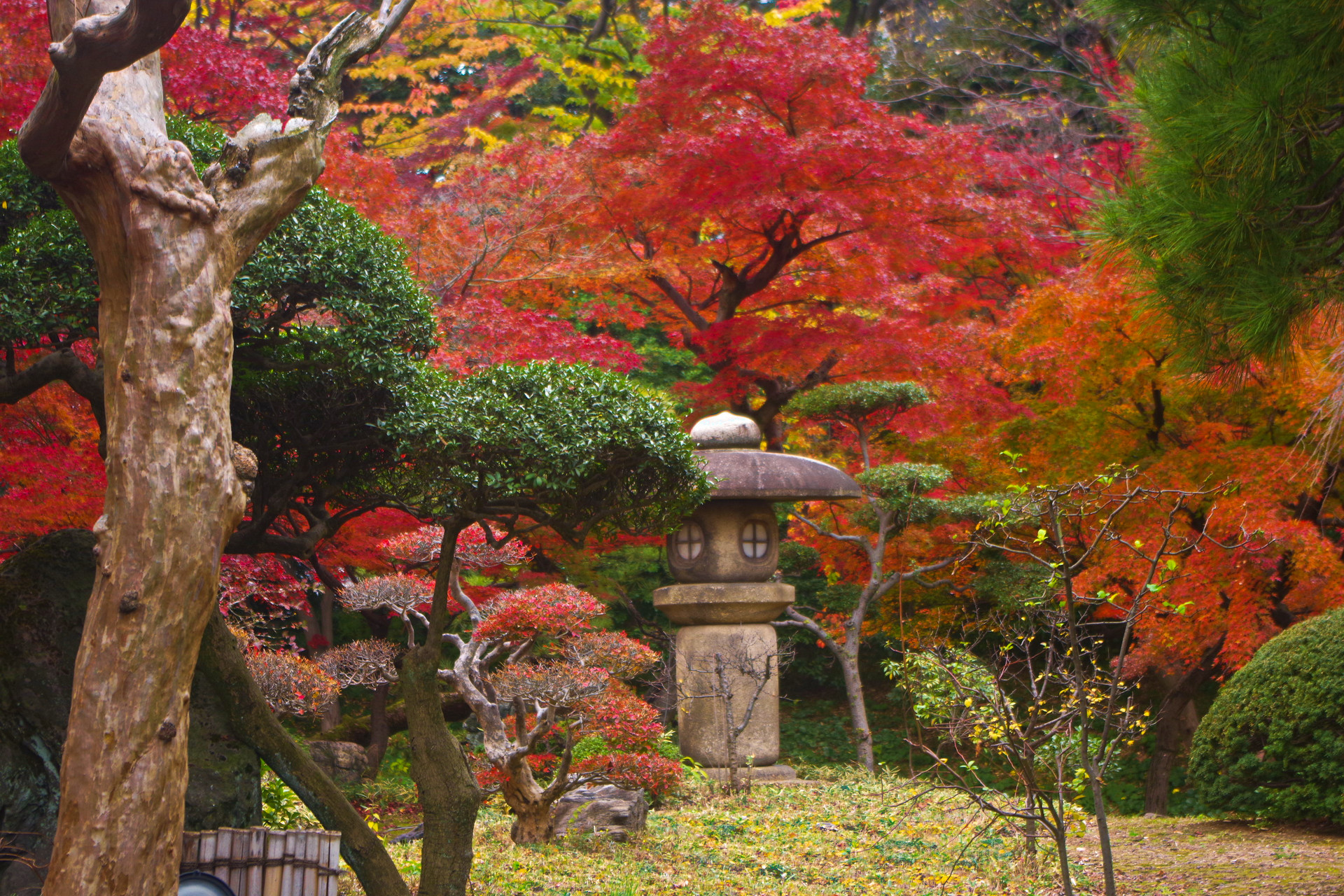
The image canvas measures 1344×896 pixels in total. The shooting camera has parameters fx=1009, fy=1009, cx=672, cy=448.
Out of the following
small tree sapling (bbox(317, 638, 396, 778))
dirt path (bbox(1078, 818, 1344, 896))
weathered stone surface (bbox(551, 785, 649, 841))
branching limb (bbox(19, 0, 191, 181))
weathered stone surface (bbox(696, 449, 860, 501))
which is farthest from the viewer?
weathered stone surface (bbox(696, 449, 860, 501))

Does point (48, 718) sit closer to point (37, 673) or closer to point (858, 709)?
point (37, 673)

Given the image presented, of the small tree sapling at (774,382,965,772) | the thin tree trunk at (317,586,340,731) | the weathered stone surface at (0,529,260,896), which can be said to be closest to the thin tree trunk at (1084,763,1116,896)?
the weathered stone surface at (0,529,260,896)

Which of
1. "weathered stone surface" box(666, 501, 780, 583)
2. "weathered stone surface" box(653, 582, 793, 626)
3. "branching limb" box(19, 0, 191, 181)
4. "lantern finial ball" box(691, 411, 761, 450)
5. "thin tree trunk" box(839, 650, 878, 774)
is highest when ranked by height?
"lantern finial ball" box(691, 411, 761, 450)

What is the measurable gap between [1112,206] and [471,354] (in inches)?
207

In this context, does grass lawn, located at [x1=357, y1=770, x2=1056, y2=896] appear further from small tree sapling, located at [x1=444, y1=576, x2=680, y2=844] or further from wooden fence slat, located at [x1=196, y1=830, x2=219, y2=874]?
wooden fence slat, located at [x1=196, y1=830, x2=219, y2=874]

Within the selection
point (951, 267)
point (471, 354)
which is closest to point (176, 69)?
point (471, 354)

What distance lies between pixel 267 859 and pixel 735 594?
595 cm

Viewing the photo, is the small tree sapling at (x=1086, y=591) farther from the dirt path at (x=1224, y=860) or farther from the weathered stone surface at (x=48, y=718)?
the weathered stone surface at (x=48, y=718)

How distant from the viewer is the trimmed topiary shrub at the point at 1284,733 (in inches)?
235

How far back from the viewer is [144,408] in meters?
3.18

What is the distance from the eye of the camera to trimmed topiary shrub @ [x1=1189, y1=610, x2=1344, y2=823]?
5961 mm

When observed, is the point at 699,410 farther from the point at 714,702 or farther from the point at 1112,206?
the point at 1112,206

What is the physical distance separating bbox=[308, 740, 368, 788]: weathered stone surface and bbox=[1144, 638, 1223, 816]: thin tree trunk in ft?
24.1

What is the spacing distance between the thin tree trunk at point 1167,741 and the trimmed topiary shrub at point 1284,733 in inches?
110
